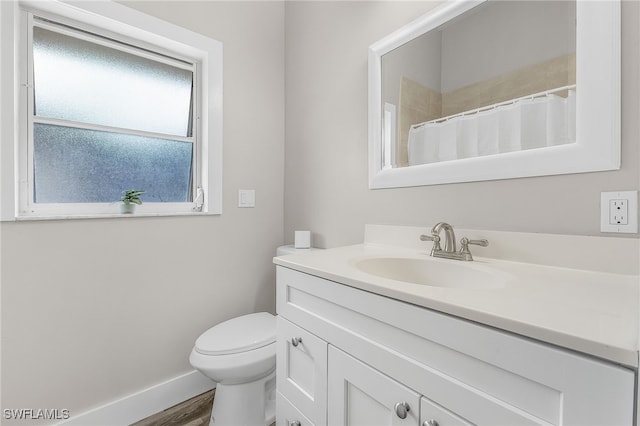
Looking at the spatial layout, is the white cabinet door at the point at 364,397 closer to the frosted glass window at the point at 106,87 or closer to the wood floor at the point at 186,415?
the wood floor at the point at 186,415

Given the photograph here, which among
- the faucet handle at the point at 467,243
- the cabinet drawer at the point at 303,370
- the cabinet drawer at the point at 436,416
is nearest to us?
the cabinet drawer at the point at 436,416

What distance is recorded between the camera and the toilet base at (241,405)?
1177mm

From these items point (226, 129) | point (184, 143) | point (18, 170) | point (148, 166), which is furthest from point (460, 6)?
point (18, 170)

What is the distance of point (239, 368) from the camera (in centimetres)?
109

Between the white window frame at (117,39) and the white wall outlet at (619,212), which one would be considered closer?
the white wall outlet at (619,212)

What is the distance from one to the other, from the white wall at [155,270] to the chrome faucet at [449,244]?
1.10 metres

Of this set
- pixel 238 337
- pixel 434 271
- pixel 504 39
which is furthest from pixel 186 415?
pixel 504 39

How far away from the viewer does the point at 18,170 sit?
1103 mm

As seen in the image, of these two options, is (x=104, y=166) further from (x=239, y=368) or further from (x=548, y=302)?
(x=548, y=302)

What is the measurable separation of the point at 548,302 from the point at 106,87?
1.87 m

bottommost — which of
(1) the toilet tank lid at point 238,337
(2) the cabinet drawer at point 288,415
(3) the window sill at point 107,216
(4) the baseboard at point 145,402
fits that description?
(4) the baseboard at point 145,402

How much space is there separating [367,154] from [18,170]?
4.83ft

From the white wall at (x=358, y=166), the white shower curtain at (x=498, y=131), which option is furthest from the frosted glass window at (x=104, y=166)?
the white shower curtain at (x=498, y=131)

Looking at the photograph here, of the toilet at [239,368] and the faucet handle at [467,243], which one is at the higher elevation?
the faucet handle at [467,243]
